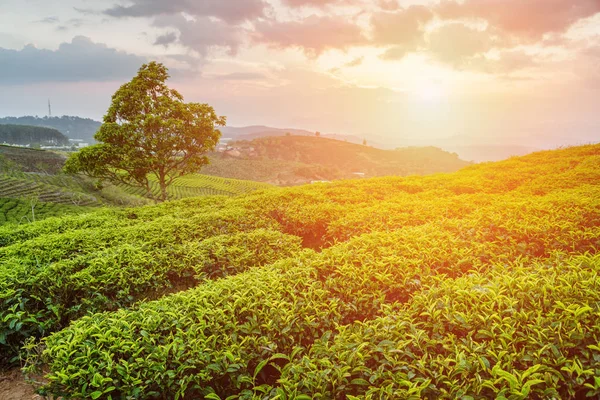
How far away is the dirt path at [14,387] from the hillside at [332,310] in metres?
0.21

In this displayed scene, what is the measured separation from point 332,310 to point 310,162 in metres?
177

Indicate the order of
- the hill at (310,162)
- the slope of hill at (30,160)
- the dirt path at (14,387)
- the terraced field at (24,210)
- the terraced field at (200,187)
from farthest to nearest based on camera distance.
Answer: the hill at (310,162) → the terraced field at (200,187) → the slope of hill at (30,160) → the terraced field at (24,210) → the dirt path at (14,387)

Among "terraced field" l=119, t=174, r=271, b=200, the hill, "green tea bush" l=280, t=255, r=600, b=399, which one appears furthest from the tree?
the hill

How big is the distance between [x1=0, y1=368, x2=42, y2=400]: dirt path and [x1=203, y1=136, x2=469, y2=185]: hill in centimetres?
11910

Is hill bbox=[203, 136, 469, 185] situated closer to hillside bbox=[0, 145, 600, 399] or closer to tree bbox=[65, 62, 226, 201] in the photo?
tree bbox=[65, 62, 226, 201]

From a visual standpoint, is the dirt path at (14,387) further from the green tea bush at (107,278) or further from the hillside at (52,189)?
the hillside at (52,189)

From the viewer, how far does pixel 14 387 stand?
4273 mm

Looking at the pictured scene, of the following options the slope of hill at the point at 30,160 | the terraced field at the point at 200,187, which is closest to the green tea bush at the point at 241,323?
the terraced field at the point at 200,187

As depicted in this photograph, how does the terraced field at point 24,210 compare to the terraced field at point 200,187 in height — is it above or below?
above

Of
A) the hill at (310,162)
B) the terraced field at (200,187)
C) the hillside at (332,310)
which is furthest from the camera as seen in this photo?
the hill at (310,162)

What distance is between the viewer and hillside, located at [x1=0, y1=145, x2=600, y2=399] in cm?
263

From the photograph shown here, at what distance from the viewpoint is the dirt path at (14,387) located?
4094mm

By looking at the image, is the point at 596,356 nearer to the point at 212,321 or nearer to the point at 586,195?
the point at 212,321

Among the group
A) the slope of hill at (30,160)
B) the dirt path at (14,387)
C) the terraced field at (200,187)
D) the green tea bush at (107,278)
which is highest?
the slope of hill at (30,160)
